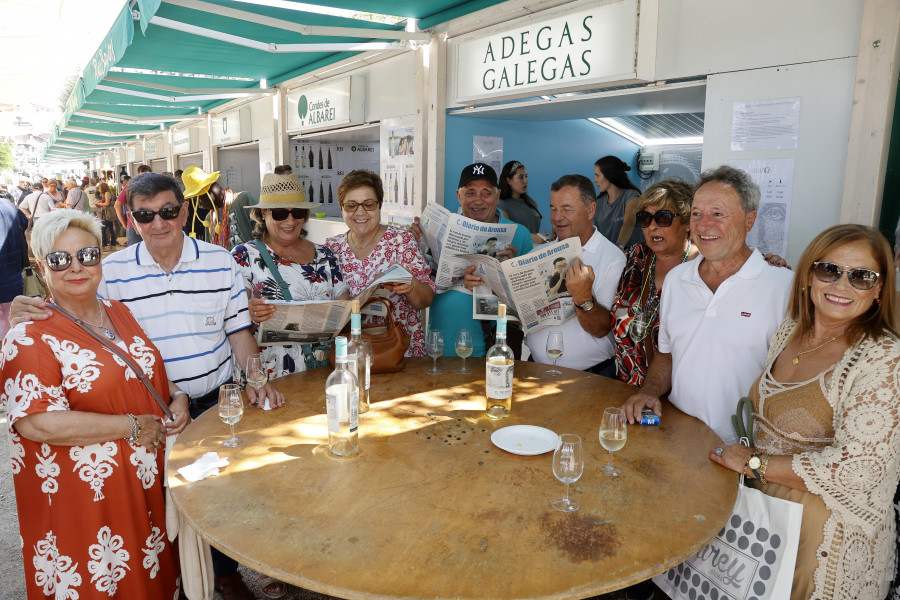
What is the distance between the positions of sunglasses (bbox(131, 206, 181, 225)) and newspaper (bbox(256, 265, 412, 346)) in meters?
0.54

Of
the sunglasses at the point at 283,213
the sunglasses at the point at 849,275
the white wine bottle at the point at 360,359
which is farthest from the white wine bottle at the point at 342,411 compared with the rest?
the sunglasses at the point at 849,275

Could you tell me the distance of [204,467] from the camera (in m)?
1.75

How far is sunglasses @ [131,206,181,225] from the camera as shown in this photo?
2.30 meters

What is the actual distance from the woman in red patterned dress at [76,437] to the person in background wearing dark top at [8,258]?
A: 12.5ft

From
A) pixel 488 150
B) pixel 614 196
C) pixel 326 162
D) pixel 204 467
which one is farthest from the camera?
pixel 326 162

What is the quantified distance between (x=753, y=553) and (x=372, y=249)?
2191mm

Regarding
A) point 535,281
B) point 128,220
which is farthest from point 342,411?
point 128,220

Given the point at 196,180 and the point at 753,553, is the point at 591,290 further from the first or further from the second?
the point at 196,180

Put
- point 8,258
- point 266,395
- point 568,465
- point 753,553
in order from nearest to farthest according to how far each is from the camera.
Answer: point 568,465 < point 753,553 < point 266,395 < point 8,258

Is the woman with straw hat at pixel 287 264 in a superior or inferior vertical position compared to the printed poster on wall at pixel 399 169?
inferior

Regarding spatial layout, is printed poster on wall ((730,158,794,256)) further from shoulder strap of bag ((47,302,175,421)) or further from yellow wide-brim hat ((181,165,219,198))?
yellow wide-brim hat ((181,165,219,198))

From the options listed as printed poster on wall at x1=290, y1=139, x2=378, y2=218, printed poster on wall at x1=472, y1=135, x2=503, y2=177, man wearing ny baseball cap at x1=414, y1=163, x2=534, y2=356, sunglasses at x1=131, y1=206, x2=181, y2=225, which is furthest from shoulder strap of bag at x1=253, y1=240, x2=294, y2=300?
printed poster on wall at x1=290, y1=139, x2=378, y2=218

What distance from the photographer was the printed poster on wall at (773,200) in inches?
124

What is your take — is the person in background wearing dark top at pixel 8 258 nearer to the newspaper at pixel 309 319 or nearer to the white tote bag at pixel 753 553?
the newspaper at pixel 309 319
